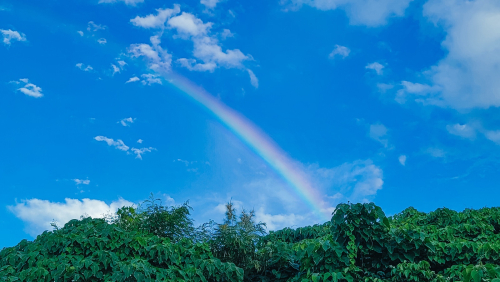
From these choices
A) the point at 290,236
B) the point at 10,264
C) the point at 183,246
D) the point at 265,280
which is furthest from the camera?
the point at 290,236

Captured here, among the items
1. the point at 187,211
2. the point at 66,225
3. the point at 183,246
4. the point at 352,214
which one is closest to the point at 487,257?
the point at 352,214

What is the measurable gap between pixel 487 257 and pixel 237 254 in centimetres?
585

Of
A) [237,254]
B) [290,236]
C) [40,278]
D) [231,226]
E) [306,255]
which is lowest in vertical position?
[40,278]

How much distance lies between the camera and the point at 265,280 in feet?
34.4

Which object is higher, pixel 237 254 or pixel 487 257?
pixel 237 254

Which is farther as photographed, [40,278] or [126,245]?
[126,245]

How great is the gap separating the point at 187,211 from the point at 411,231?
6.18m

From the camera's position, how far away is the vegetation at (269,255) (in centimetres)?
816

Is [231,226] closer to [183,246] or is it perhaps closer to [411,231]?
[183,246]

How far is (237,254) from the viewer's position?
1096cm

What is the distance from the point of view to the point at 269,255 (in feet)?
35.1

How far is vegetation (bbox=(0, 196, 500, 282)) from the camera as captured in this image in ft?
26.8

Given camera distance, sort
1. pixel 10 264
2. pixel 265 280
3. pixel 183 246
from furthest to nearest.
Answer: pixel 265 280
pixel 183 246
pixel 10 264

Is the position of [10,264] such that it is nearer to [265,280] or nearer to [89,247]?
[89,247]
